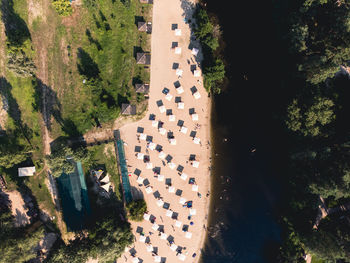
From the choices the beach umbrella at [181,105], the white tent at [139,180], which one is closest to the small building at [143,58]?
the beach umbrella at [181,105]

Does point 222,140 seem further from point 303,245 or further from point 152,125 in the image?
point 303,245

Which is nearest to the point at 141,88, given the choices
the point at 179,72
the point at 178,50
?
the point at 179,72

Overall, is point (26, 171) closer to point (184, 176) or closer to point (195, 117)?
point (184, 176)

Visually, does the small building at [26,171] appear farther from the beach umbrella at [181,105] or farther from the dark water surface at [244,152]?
the dark water surface at [244,152]

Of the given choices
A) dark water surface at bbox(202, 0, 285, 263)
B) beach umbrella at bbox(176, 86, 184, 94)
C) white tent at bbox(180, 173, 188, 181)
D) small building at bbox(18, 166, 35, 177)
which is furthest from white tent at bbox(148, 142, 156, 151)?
small building at bbox(18, 166, 35, 177)

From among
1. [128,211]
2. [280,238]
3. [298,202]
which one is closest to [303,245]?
[280,238]

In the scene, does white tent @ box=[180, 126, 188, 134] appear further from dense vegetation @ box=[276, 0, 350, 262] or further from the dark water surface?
dense vegetation @ box=[276, 0, 350, 262]
